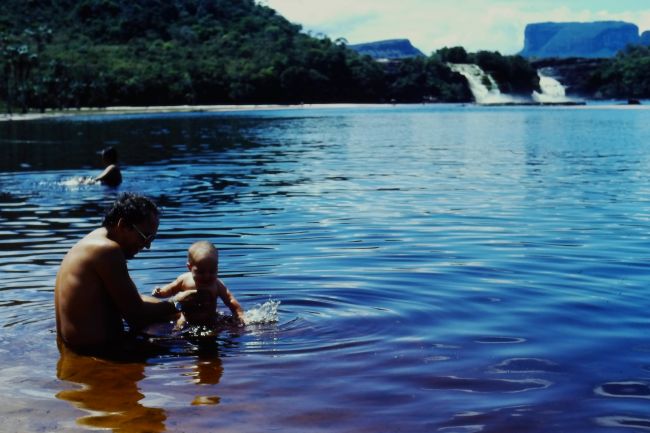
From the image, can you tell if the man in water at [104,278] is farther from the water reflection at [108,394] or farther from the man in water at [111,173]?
the man in water at [111,173]

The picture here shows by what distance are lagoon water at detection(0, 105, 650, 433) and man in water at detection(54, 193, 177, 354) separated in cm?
35

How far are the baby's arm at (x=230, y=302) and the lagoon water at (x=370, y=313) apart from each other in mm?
198

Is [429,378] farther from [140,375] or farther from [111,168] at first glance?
[111,168]

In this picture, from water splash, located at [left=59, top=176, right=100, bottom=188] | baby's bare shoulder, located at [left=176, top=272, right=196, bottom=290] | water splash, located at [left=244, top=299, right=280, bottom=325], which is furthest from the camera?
water splash, located at [left=59, top=176, right=100, bottom=188]

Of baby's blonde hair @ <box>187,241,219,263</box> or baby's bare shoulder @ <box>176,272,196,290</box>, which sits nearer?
baby's blonde hair @ <box>187,241,219,263</box>

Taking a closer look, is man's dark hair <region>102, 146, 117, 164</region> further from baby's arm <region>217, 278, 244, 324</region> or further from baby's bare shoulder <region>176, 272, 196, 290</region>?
baby's arm <region>217, 278, 244, 324</region>

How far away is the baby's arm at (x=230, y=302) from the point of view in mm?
9109

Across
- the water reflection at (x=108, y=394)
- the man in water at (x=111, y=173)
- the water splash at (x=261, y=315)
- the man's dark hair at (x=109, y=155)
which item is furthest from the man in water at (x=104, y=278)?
the man in water at (x=111, y=173)

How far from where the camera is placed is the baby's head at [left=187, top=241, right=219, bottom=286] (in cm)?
845

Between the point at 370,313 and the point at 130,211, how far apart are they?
3602 mm

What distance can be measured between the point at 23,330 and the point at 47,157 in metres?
30.9

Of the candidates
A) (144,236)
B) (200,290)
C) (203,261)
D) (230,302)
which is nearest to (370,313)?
(230,302)

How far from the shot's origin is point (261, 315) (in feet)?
31.7

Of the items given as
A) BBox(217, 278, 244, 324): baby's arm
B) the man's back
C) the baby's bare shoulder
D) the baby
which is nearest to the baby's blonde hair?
the baby
